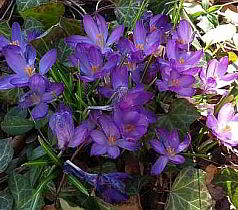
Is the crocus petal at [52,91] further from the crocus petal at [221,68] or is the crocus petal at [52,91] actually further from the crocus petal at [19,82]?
the crocus petal at [221,68]

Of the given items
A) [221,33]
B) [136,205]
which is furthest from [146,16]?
[136,205]

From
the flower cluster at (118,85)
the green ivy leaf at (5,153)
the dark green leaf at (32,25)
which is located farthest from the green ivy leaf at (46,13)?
the green ivy leaf at (5,153)

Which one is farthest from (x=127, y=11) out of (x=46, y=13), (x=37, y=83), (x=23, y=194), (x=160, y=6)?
(x=23, y=194)

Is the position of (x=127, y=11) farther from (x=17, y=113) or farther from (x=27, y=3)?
(x=17, y=113)

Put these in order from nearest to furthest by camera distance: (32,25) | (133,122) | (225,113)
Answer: (133,122), (225,113), (32,25)

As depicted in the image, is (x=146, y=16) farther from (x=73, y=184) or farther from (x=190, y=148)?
(x=73, y=184)

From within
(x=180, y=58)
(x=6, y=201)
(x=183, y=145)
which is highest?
(x=180, y=58)

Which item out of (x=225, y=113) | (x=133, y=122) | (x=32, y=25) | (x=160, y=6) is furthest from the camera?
(x=160, y=6)
